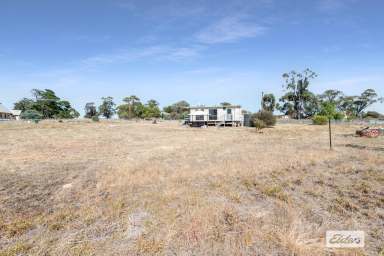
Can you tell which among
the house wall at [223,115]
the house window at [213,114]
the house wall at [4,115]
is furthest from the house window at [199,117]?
the house wall at [4,115]

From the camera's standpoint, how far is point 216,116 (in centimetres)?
4728

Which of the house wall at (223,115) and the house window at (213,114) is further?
the house window at (213,114)

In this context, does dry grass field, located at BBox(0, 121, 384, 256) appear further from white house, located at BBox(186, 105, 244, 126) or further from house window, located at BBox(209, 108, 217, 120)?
house window, located at BBox(209, 108, 217, 120)

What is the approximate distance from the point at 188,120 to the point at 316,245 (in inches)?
1826

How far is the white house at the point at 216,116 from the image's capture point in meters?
46.5

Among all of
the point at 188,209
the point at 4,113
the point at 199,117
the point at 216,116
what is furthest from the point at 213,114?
the point at 4,113

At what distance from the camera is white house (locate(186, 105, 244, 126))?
153 ft

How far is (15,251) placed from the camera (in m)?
3.88

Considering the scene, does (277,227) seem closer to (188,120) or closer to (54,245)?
(54,245)

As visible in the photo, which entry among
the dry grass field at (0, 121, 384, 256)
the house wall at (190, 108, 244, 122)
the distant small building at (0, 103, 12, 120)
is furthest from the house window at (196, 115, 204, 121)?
the distant small building at (0, 103, 12, 120)

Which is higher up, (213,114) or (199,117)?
(213,114)

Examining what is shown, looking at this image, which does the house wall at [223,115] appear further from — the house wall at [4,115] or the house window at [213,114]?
the house wall at [4,115]

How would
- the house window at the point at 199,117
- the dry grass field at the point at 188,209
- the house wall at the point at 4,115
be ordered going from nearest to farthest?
1. the dry grass field at the point at 188,209
2. the house window at the point at 199,117
3. the house wall at the point at 4,115

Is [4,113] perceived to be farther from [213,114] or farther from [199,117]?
[213,114]
